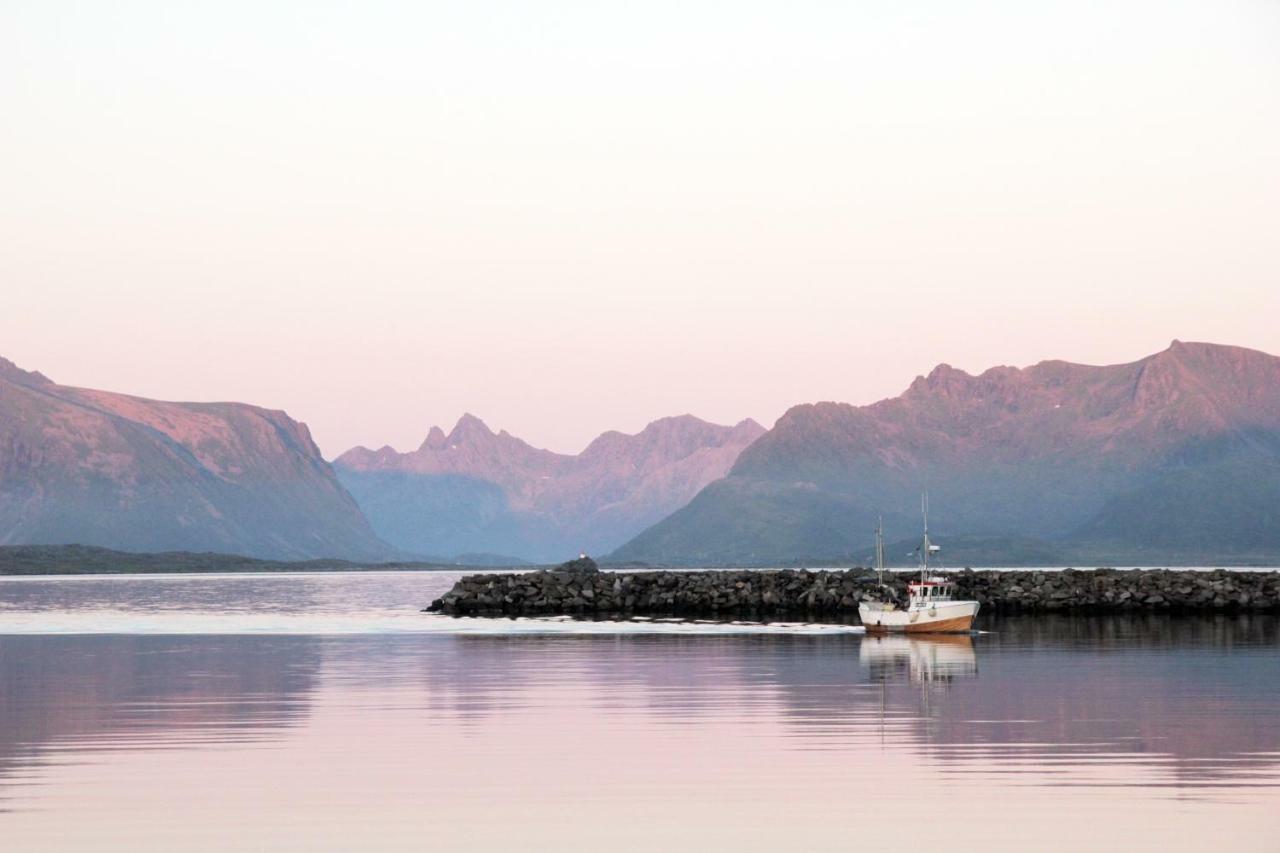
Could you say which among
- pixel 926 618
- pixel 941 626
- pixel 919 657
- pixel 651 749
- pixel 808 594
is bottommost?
pixel 651 749

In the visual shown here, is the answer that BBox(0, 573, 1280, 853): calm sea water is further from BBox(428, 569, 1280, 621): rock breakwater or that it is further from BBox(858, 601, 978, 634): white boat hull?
BBox(428, 569, 1280, 621): rock breakwater

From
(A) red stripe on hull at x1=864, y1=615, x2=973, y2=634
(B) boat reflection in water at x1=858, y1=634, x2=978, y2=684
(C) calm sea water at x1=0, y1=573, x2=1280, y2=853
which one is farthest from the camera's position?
(A) red stripe on hull at x1=864, y1=615, x2=973, y2=634

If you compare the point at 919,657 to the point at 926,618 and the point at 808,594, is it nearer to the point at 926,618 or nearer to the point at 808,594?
the point at 926,618

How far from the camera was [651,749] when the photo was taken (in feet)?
106

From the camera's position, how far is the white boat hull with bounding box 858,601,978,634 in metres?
74.4

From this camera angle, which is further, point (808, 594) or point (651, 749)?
point (808, 594)

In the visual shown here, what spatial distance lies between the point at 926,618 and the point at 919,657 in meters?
16.5

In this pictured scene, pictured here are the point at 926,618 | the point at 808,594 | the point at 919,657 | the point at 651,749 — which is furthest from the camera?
the point at 808,594

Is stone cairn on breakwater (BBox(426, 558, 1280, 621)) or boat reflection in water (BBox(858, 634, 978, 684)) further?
stone cairn on breakwater (BBox(426, 558, 1280, 621))

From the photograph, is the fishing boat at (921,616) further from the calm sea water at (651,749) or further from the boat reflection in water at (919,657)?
the calm sea water at (651,749)

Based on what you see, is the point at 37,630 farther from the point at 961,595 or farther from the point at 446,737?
the point at 446,737

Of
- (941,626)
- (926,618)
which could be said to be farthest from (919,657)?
(941,626)

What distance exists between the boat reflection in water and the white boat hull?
0.44 metres

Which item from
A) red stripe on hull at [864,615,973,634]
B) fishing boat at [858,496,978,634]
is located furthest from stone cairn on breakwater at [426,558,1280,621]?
red stripe on hull at [864,615,973,634]
